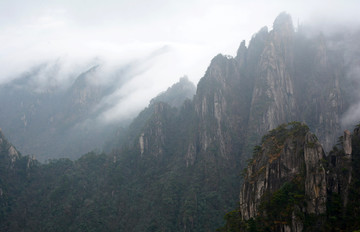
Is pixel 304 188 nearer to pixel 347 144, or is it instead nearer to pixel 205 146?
pixel 347 144

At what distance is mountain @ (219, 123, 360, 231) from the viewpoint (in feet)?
157

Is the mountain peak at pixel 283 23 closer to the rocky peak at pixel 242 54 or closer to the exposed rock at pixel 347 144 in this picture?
the rocky peak at pixel 242 54

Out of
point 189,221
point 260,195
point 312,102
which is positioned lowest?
point 189,221

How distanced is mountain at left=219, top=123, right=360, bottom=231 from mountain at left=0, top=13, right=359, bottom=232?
44271 mm

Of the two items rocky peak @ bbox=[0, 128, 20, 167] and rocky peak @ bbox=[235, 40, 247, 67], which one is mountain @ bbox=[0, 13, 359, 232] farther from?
rocky peak @ bbox=[0, 128, 20, 167]

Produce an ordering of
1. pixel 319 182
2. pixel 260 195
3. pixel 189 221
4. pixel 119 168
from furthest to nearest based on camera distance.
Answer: pixel 119 168 < pixel 189 221 < pixel 260 195 < pixel 319 182

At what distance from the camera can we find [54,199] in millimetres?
117312

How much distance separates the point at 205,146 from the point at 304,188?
250 ft

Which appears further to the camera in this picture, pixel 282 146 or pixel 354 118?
pixel 354 118

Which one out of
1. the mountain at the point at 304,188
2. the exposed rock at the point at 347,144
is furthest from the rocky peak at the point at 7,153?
the exposed rock at the point at 347,144

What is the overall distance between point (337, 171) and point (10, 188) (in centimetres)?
10844

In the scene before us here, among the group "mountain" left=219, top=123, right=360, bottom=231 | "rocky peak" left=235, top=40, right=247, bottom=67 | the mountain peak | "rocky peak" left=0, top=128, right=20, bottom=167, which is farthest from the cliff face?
"rocky peak" left=0, top=128, right=20, bottom=167

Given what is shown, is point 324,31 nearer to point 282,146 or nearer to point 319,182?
point 282,146

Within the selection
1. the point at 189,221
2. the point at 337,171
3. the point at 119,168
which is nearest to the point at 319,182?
the point at 337,171
